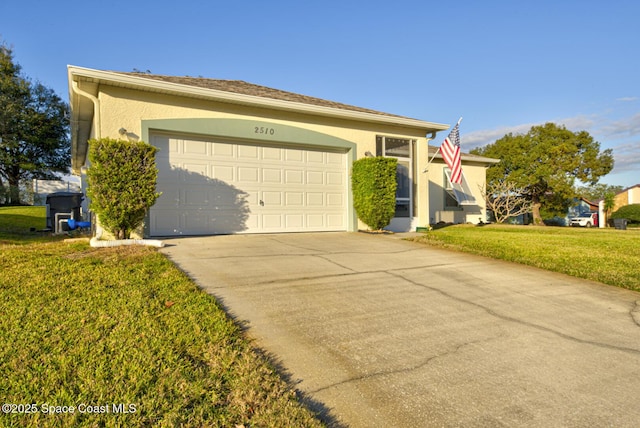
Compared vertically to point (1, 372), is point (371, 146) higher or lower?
higher

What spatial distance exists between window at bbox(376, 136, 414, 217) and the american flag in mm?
1102

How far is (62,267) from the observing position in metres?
4.66

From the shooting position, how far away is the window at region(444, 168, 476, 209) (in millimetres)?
14633

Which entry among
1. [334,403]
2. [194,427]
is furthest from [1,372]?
[334,403]

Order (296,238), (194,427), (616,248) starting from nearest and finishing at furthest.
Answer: (194,427)
(616,248)
(296,238)

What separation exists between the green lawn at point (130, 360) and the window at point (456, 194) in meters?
12.9

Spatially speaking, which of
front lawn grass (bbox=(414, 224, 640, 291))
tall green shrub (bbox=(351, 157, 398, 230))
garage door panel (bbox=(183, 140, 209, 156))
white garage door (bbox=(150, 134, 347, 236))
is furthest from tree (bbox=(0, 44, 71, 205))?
front lawn grass (bbox=(414, 224, 640, 291))

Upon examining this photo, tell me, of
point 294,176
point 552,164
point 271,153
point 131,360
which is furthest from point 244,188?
point 552,164

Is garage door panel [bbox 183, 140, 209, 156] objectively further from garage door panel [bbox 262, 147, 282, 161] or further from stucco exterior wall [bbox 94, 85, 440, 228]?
garage door panel [bbox 262, 147, 282, 161]

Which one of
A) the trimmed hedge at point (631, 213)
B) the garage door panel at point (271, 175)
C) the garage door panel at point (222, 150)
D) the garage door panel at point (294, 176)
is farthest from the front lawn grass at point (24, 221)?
the trimmed hedge at point (631, 213)

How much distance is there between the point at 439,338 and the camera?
3.03 m

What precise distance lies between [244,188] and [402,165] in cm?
498

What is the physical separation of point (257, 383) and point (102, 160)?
19.0 feet

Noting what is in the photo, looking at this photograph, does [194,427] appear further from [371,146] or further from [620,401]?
[371,146]
